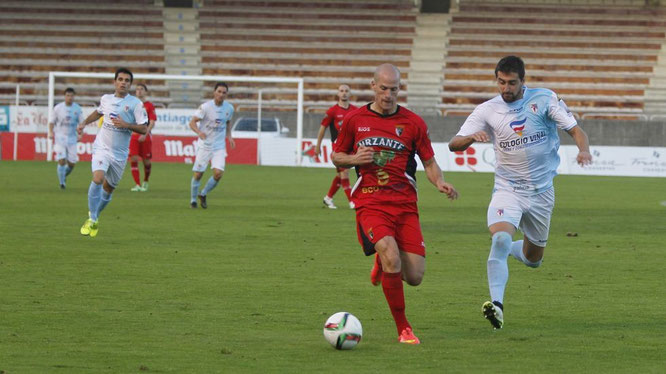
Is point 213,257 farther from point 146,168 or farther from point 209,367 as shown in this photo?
point 146,168

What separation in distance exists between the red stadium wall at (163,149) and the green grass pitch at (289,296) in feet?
59.9

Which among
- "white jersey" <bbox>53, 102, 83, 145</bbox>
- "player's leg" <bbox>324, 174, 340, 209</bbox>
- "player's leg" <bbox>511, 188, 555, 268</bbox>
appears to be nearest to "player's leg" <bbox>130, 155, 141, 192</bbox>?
"white jersey" <bbox>53, 102, 83, 145</bbox>

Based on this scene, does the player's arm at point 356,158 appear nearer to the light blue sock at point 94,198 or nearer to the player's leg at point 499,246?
the player's leg at point 499,246

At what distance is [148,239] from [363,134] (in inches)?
282

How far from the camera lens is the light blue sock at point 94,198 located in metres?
14.7

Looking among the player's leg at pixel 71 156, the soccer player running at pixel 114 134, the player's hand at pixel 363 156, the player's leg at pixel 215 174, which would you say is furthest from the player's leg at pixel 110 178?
the player's leg at pixel 71 156

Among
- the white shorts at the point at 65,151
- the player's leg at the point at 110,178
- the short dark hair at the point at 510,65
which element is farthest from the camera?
the white shorts at the point at 65,151

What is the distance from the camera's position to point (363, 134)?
314 inches

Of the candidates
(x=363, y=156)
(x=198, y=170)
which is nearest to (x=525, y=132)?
(x=363, y=156)

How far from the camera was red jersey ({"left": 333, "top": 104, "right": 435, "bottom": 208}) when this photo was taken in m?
7.96

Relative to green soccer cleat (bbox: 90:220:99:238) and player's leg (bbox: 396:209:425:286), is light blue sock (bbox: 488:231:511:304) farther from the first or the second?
green soccer cleat (bbox: 90:220:99:238)

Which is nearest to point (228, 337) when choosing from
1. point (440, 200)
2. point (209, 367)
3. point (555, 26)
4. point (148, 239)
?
point (209, 367)

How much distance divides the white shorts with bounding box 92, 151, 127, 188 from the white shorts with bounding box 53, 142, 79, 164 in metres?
10.1

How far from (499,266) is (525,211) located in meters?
0.70
